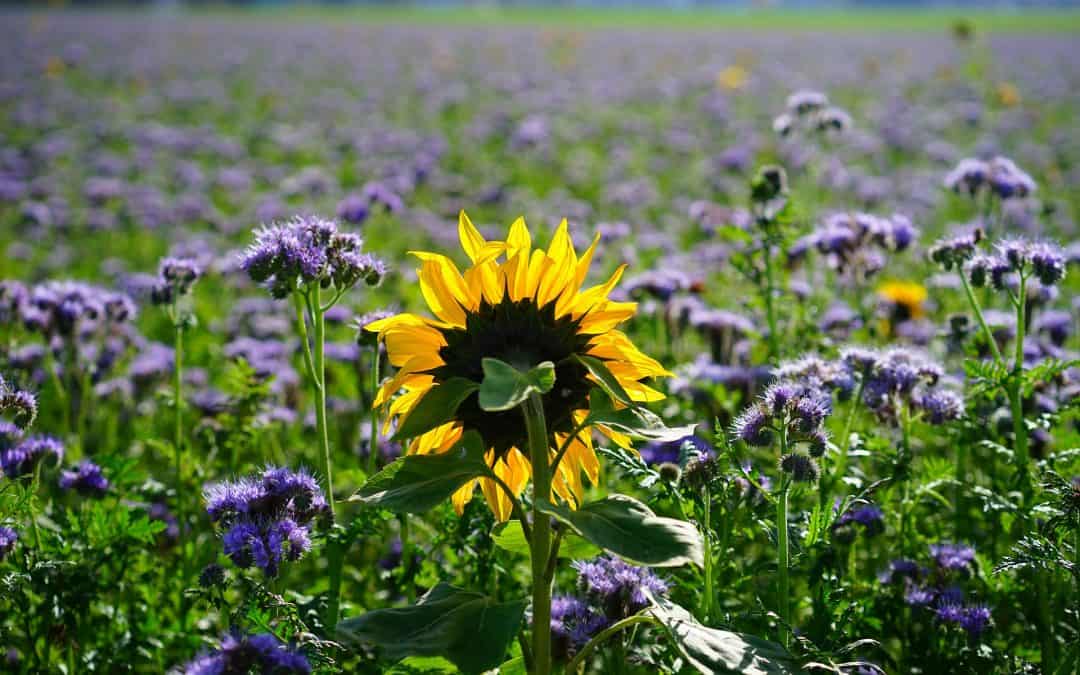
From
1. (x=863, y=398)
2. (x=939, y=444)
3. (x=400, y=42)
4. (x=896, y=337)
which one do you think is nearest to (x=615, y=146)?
(x=896, y=337)

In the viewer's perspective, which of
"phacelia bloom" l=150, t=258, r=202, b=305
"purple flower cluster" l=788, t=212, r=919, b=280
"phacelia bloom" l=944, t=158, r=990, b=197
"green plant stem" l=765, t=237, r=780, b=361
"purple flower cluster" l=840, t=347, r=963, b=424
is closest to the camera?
"purple flower cluster" l=840, t=347, r=963, b=424

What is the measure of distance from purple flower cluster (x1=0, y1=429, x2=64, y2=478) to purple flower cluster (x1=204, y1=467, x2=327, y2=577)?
3.12ft

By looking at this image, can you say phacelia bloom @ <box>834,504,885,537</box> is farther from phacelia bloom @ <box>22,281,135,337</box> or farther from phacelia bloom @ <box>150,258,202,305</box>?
phacelia bloom @ <box>22,281,135,337</box>

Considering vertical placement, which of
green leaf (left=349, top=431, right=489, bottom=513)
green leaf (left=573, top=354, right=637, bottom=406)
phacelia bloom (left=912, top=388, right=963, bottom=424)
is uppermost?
green leaf (left=573, top=354, right=637, bottom=406)

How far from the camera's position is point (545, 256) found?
7.38 ft

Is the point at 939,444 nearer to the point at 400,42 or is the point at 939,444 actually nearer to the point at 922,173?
the point at 922,173

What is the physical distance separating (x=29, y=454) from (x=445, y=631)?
1917mm

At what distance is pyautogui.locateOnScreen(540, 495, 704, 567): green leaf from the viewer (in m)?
1.91

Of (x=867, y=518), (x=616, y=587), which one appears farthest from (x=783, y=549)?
(x=867, y=518)

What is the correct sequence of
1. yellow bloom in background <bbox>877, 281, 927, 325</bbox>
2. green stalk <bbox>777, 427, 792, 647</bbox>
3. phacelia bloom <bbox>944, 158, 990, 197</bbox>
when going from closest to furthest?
green stalk <bbox>777, 427, 792, 647</bbox>, phacelia bloom <bbox>944, 158, 990, 197</bbox>, yellow bloom in background <bbox>877, 281, 927, 325</bbox>

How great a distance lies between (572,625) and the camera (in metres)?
2.66

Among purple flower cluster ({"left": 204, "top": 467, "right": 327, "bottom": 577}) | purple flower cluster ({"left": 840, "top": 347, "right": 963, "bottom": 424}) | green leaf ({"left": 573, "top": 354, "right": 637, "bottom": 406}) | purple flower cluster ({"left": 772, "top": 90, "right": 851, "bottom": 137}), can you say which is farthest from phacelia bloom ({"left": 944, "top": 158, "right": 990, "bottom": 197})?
purple flower cluster ({"left": 204, "top": 467, "right": 327, "bottom": 577})

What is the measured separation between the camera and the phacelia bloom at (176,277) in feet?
12.1

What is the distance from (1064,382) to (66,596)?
3648 mm
